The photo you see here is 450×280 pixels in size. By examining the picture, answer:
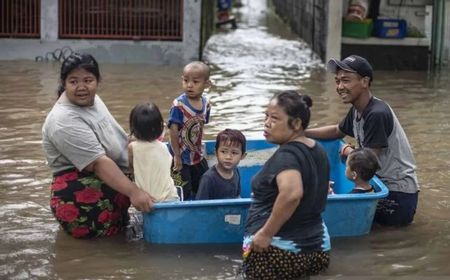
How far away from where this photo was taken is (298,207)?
4.98 m

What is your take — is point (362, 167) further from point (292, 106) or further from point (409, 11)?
point (409, 11)

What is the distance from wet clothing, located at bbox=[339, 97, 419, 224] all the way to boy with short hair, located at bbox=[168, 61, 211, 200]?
1.18 m

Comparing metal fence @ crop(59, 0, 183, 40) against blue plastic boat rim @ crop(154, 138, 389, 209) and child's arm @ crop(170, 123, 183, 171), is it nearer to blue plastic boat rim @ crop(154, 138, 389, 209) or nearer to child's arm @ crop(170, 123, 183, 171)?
child's arm @ crop(170, 123, 183, 171)

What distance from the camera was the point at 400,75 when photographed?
49.7 feet

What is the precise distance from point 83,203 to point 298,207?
5.41 feet

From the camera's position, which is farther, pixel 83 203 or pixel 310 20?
pixel 310 20

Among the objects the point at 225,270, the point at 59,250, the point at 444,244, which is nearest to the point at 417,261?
the point at 444,244

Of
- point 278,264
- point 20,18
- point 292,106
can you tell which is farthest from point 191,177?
point 20,18

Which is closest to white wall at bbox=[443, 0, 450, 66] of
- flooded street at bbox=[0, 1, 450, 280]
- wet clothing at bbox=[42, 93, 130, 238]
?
flooded street at bbox=[0, 1, 450, 280]

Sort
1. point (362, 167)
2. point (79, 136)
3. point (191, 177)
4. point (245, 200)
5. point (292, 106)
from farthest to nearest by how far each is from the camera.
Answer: point (191, 177) → point (362, 167) → point (79, 136) → point (245, 200) → point (292, 106)

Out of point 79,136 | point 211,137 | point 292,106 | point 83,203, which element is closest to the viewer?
point 292,106

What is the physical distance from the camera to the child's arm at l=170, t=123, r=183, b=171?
6367 millimetres

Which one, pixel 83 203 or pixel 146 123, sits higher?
pixel 146 123

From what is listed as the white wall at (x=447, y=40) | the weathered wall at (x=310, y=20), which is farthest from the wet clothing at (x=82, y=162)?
the white wall at (x=447, y=40)
